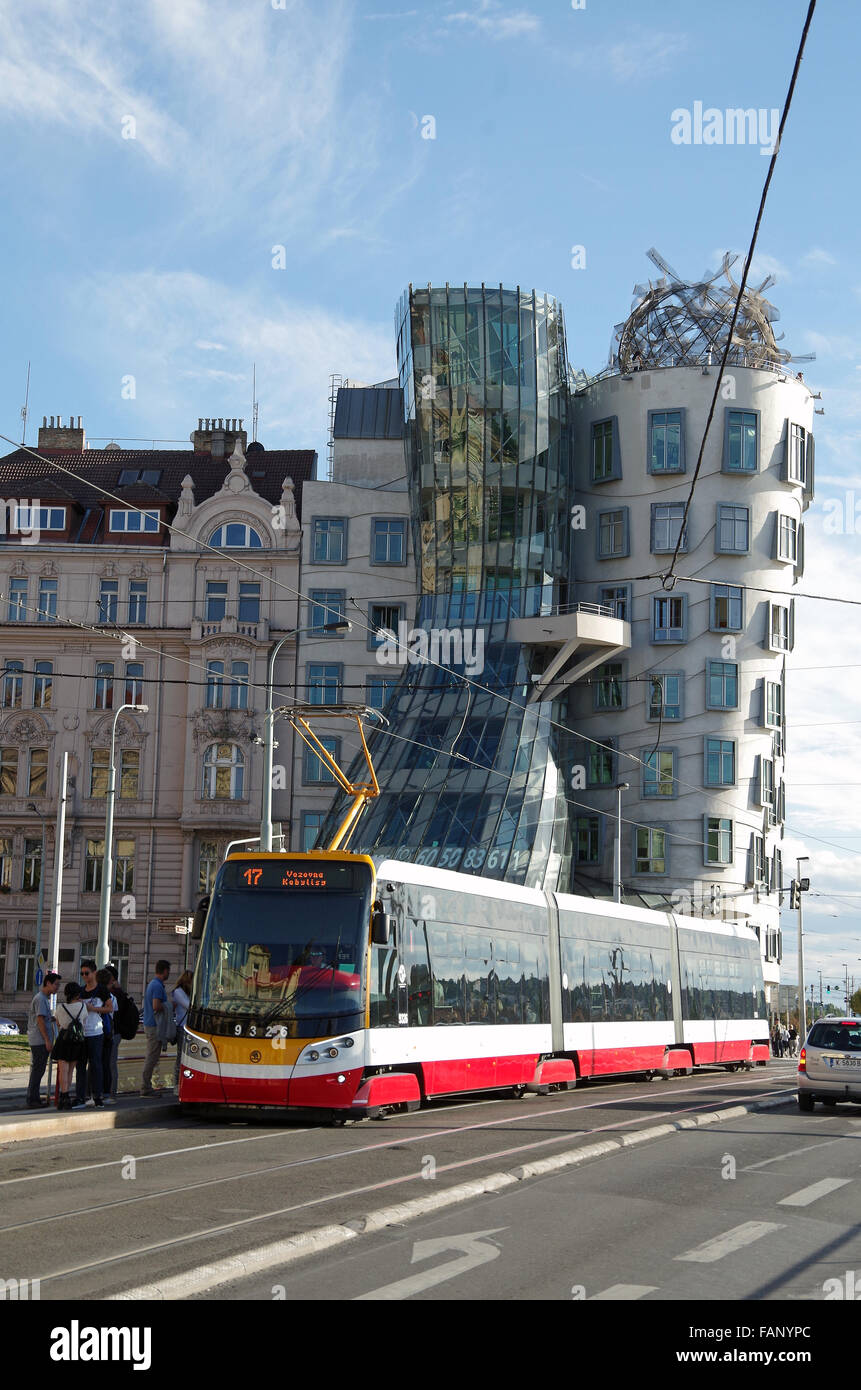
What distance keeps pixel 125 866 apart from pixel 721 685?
24202mm

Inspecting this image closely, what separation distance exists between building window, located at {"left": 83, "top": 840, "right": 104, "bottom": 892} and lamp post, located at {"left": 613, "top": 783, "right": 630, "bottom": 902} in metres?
19.8

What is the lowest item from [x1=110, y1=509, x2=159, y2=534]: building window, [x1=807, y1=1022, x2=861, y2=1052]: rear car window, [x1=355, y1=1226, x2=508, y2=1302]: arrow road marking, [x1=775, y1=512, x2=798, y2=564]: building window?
[x1=355, y1=1226, x2=508, y2=1302]: arrow road marking

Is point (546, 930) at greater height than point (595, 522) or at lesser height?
lesser

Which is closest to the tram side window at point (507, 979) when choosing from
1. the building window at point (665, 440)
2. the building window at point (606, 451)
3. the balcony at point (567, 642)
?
the balcony at point (567, 642)

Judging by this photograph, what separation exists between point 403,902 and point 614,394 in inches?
1857

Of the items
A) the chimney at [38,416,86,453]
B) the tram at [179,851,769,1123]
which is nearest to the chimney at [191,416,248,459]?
the chimney at [38,416,86,453]

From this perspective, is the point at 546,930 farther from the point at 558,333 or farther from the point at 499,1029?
the point at 558,333

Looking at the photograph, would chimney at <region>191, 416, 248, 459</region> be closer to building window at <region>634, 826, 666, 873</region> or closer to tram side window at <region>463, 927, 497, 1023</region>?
building window at <region>634, 826, 666, 873</region>

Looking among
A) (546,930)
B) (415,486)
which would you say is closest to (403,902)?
(546,930)

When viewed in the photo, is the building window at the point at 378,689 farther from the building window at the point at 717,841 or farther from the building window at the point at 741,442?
the building window at the point at 741,442

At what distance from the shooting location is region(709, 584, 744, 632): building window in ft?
204

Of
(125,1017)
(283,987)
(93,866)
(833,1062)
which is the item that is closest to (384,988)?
(283,987)

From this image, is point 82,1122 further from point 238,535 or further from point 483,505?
point 238,535

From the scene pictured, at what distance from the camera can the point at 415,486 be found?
204 ft
